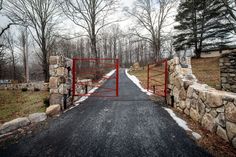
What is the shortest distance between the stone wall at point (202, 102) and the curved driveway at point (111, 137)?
0.53 m

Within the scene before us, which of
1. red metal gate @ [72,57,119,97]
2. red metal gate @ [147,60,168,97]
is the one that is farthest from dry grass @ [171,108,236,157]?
red metal gate @ [72,57,119,97]

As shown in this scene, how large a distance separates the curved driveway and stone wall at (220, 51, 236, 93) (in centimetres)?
365

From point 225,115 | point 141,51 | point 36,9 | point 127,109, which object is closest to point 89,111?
point 127,109

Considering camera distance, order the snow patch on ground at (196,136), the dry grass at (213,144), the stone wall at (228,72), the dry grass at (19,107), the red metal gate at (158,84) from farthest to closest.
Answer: the stone wall at (228,72), the red metal gate at (158,84), the dry grass at (19,107), the snow patch on ground at (196,136), the dry grass at (213,144)

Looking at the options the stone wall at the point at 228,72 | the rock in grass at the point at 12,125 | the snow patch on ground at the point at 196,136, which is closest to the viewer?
the snow patch on ground at the point at 196,136

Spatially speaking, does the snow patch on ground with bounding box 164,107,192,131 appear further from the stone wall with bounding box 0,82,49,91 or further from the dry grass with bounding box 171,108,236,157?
the stone wall with bounding box 0,82,49,91

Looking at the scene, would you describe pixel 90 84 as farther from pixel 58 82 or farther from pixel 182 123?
pixel 182 123

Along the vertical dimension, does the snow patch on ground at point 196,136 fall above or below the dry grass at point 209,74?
below

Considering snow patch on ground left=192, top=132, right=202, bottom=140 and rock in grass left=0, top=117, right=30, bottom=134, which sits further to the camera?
rock in grass left=0, top=117, right=30, bottom=134

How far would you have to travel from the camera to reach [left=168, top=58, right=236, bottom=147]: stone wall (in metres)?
2.68

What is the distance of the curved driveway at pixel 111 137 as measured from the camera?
8.54ft

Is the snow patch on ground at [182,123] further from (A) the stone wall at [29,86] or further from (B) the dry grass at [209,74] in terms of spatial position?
(A) the stone wall at [29,86]

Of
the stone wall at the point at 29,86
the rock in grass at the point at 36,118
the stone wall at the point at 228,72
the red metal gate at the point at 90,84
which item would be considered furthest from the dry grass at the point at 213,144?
→ the stone wall at the point at 29,86

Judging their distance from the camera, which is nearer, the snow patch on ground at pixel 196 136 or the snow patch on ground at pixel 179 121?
the snow patch on ground at pixel 196 136
